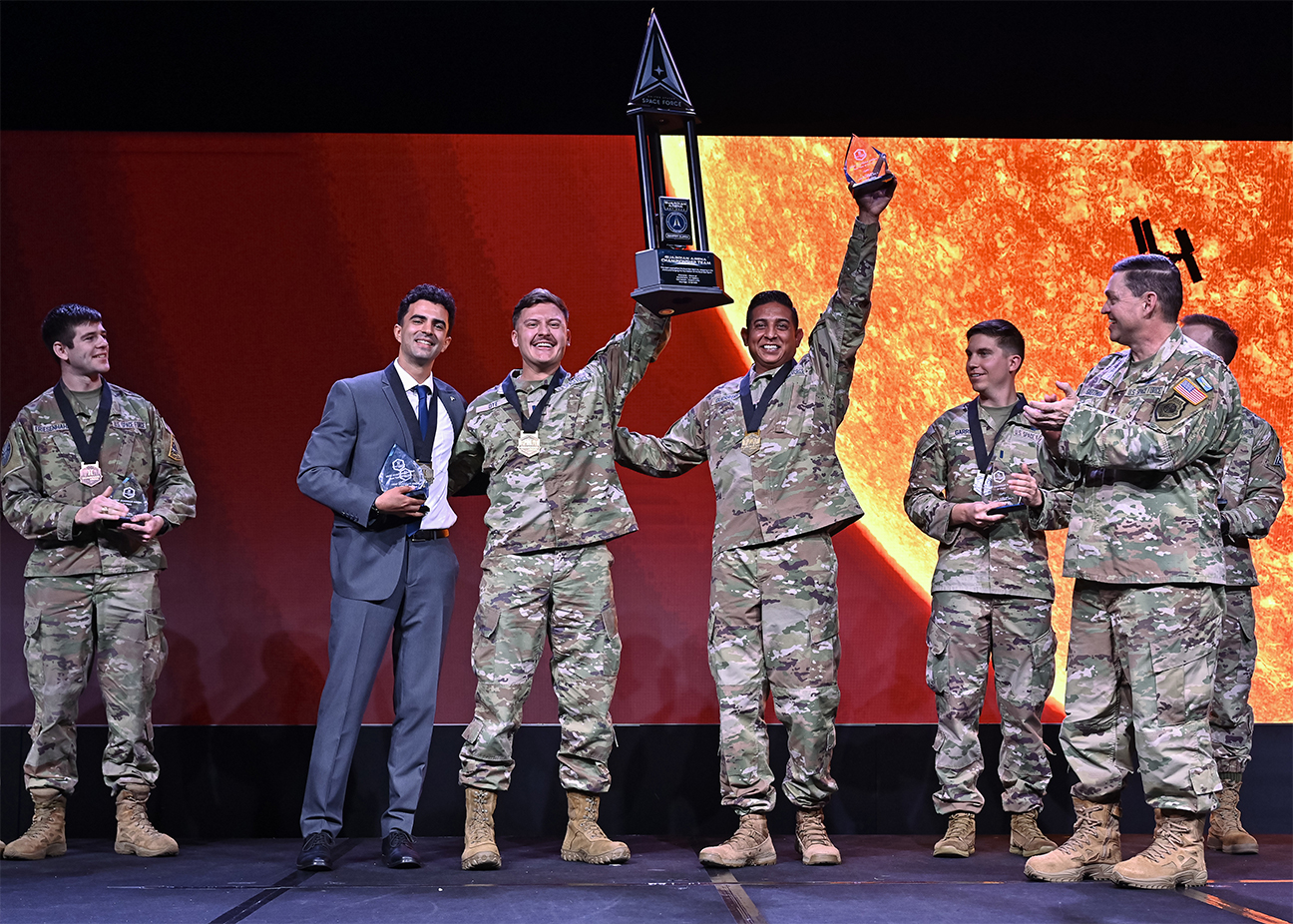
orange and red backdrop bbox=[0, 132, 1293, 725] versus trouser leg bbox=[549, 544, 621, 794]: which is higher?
orange and red backdrop bbox=[0, 132, 1293, 725]

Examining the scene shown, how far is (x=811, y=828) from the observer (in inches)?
149

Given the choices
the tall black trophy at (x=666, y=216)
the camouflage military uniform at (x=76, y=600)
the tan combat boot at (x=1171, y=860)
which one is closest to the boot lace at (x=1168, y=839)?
the tan combat boot at (x=1171, y=860)

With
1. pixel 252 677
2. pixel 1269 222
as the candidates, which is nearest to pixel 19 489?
pixel 252 677

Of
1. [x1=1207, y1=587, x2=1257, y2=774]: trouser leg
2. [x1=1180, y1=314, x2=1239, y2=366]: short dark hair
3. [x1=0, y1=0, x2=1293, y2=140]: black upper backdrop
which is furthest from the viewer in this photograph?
[x1=0, y1=0, x2=1293, y2=140]: black upper backdrop

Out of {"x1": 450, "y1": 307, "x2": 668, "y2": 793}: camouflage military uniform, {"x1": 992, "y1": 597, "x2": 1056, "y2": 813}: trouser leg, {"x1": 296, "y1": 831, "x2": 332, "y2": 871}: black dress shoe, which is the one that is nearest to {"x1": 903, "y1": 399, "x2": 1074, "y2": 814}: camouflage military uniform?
{"x1": 992, "y1": 597, "x2": 1056, "y2": 813}: trouser leg

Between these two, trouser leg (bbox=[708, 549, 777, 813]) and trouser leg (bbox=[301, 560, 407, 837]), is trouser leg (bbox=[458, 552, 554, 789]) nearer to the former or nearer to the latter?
trouser leg (bbox=[301, 560, 407, 837])

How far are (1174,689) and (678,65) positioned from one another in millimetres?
2947

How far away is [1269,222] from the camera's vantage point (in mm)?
4941

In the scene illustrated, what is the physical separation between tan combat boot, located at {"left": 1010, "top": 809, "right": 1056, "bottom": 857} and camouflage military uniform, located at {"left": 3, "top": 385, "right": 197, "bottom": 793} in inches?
120

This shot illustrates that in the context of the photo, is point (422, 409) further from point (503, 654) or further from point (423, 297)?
point (503, 654)

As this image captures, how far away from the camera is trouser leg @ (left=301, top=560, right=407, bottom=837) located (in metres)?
3.70

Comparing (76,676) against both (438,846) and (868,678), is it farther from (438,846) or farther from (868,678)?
(868,678)

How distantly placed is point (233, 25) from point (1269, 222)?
4441mm

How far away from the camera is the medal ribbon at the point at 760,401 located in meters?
3.85
